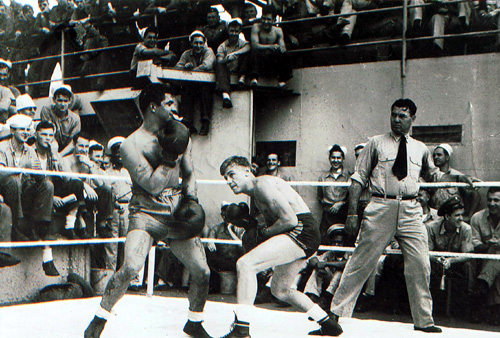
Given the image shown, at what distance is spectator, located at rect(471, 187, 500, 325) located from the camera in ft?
18.0

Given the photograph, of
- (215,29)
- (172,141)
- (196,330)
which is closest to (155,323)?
(196,330)

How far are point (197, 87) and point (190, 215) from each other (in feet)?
16.5

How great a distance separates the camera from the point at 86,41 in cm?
1022

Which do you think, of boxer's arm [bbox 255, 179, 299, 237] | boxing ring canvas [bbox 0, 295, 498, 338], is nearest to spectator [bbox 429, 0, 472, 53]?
boxing ring canvas [bbox 0, 295, 498, 338]

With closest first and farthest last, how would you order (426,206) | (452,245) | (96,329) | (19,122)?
(96,329) → (452,245) → (19,122) → (426,206)

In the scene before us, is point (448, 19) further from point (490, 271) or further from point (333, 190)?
point (490, 271)

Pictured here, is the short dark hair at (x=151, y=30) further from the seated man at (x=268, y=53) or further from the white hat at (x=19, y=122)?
the white hat at (x=19, y=122)

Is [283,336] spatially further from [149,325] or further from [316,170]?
[316,170]

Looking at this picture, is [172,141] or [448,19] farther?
[448,19]

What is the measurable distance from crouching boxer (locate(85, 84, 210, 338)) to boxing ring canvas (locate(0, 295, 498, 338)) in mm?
452

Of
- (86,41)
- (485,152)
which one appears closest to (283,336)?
(485,152)

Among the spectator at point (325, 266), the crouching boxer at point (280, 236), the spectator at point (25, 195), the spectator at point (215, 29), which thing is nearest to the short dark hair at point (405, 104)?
the crouching boxer at point (280, 236)

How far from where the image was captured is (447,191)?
6574 millimetres

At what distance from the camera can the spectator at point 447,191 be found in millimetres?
6449
